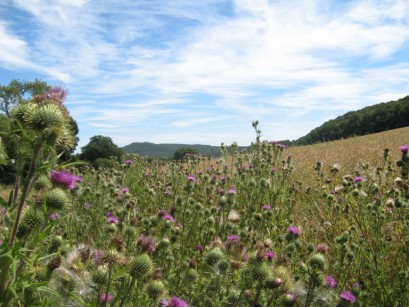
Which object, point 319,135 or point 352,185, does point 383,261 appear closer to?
point 352,185

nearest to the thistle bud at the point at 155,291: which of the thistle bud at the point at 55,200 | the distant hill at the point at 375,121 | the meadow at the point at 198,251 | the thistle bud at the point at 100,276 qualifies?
the meadow at the point at 198,251

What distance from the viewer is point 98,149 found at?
98.8ft

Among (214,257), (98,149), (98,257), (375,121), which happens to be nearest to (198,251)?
(214,257)

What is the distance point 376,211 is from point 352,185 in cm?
112

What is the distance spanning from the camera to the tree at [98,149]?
99.6 feet

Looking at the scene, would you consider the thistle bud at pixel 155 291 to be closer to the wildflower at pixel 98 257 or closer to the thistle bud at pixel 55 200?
the wildflower at pixel 98 257

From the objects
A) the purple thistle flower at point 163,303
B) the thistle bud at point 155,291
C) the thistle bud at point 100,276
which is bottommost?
the purple thistle flower at point 163,303

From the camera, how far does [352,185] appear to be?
4926mm

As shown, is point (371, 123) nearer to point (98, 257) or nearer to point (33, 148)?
point (98, 257)

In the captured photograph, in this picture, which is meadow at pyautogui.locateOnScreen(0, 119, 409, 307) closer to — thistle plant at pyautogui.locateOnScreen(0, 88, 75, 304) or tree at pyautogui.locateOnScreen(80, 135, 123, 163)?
thistle plant at pyautogui.locateOnScreen(0, 88, 75, 304)

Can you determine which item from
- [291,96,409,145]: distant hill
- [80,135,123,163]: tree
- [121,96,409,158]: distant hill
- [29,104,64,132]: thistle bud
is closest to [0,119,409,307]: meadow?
[29,104,64,132]: thistle bud

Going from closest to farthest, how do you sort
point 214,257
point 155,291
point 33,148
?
1. point 33,148
2. point 155,291
3. point 214,257

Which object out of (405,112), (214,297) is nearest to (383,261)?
(214,297)

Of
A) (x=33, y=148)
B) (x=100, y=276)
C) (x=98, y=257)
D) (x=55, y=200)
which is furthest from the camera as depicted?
(x=98, y=257)
